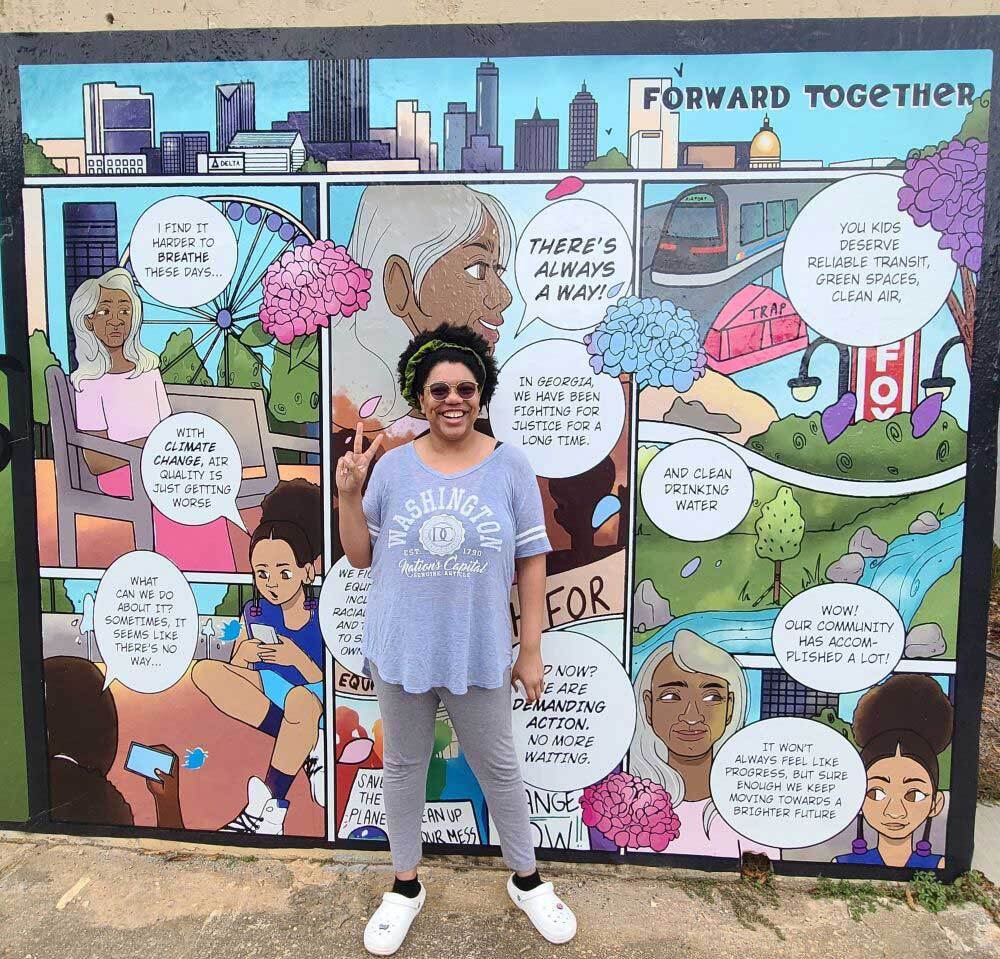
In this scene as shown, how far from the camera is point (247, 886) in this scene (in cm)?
269

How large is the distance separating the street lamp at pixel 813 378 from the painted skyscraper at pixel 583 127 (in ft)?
3.47

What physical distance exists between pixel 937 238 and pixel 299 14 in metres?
2.47

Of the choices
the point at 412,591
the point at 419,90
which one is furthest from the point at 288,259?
the point at 412,591

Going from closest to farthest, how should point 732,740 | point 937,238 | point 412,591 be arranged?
point 412,591, point 937,238, point 732,740

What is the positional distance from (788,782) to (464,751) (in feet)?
4.22

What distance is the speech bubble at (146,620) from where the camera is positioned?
285 cm

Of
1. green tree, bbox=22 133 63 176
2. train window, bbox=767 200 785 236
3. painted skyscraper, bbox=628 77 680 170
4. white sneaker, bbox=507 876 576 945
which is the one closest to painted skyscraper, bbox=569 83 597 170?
painted skyscraper, bbox=628 77 680 170

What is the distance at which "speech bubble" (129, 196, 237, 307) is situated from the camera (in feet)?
8.91

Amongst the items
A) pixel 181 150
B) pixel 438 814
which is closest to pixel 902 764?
pixel 438 814

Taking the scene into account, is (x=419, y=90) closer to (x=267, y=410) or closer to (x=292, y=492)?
(x=267, y=410)

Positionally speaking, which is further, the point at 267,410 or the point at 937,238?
the point at 267,410

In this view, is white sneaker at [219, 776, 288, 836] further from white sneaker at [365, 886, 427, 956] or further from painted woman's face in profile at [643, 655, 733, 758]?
painted woman's face in profile at [643, 655, 733, 758]

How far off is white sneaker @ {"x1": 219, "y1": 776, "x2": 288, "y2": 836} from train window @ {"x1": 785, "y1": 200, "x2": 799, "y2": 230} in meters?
2.95

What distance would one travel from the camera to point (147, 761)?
290 cm
